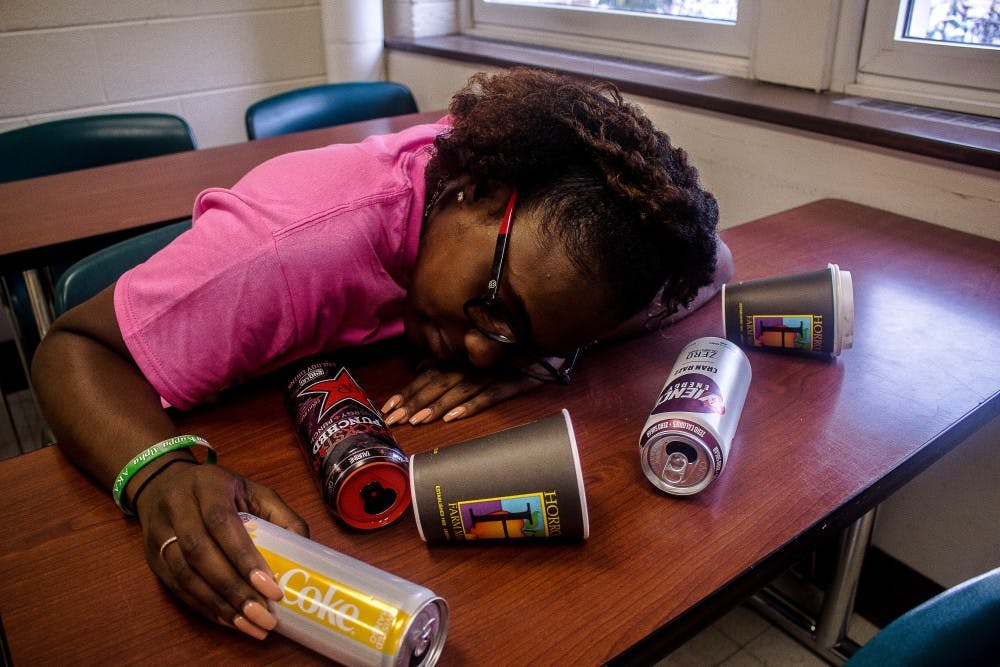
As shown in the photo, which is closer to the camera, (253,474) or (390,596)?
(390,596)

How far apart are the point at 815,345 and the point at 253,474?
2.25 feet

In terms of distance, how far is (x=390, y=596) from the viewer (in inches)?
21.5

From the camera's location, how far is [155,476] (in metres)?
0.73

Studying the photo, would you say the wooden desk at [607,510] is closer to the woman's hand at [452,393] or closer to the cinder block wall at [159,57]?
the woman's hand at [452,393]

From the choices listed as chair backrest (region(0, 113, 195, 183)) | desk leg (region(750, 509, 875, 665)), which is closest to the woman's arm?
desk leg (region(750, 509, 875, 665))

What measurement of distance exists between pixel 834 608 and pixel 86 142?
6.86 ft

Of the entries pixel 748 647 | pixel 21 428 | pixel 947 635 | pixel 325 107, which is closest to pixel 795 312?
pixel 947 635

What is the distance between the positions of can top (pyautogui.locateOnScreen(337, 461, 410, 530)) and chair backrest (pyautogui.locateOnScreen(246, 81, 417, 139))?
5.66 ft

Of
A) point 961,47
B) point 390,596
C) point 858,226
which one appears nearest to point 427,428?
point 390,596

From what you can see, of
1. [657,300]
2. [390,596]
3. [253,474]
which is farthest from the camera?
[657,300]

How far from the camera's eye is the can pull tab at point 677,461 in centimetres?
75

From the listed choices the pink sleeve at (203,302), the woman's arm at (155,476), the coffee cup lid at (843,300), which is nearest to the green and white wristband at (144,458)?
the woman's arm at (155,476)

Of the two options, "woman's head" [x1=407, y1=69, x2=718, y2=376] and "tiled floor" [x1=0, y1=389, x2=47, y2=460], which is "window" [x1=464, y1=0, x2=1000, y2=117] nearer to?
"woman's head" [x1=407, y1=69, x2=718, y2=376]

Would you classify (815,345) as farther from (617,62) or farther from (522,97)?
(617,62)
